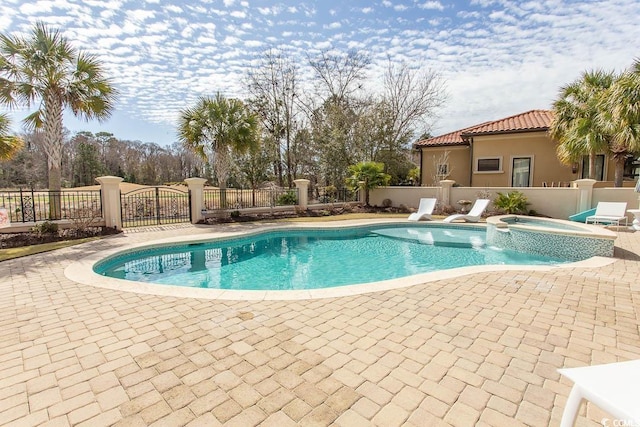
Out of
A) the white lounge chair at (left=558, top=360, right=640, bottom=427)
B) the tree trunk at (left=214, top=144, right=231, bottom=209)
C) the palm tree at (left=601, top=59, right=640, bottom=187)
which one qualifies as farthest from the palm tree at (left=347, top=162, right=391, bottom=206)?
the white lounge chair at (left=558, top=360, right=640, bottom=427)

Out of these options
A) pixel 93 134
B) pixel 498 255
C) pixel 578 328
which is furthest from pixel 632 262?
pixel 93 134

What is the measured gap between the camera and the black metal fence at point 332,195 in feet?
64.2

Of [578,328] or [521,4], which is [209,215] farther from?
[521,4]

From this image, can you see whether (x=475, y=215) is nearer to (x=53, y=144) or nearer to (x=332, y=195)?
(x=332, y=195)

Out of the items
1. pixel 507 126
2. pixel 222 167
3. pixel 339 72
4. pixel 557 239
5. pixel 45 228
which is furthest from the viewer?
pixel 339 72

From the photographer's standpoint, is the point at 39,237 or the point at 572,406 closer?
the point at 572,406

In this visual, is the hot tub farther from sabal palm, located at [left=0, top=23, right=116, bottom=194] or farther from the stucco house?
sabal palm, located at [left=0, top=23, right=116, bottom=194]

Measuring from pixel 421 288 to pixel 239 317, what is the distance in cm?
293

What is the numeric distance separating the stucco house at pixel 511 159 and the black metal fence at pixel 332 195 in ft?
18.2

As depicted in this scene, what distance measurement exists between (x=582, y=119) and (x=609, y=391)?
643 inches

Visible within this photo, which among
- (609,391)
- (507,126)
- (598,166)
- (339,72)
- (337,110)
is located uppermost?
(339,72)

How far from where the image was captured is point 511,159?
17.5 metres

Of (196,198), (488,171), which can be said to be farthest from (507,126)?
(196,198)

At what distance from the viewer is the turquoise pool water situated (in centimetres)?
730
